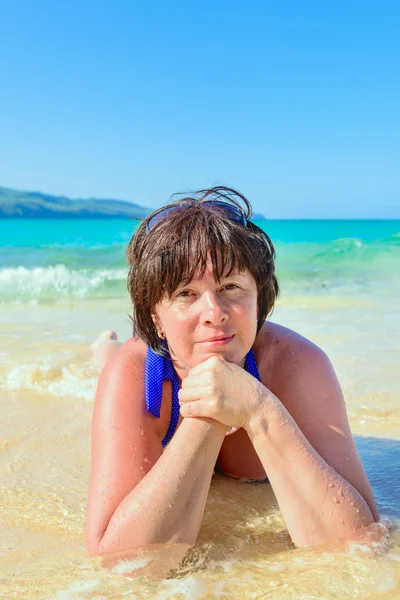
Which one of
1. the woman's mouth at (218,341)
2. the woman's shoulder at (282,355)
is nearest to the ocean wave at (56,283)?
the woman's shoulder at (282,355)

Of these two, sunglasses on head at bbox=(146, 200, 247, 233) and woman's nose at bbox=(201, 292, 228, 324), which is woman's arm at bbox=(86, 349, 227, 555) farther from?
sunglasses on head at bbox=(146, 200, 247, 233)

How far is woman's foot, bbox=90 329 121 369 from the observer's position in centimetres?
573

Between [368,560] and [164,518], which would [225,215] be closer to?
[164,518]

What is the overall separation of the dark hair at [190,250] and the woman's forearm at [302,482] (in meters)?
0.59

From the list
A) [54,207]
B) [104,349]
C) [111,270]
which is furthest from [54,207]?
[104,349]

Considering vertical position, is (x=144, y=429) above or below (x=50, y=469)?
above

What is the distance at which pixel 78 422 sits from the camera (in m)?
4.39

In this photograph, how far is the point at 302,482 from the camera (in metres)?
2.25

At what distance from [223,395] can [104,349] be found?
3.78m

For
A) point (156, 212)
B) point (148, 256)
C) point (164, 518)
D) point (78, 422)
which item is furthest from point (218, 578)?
point (78, 422)

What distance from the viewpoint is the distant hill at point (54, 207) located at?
67.6 metres

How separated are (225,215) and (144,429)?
97 centimetres

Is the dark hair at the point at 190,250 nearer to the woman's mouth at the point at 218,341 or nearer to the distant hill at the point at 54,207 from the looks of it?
the woman's mouth at the point at 218,341

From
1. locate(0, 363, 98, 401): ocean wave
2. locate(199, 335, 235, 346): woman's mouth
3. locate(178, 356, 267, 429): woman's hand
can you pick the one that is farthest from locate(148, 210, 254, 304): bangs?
locate(0, 363, 98, 401): ocean wave
